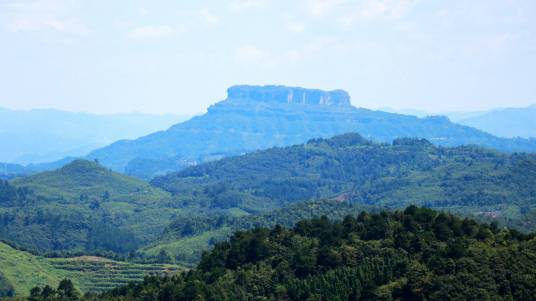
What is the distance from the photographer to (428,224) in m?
62.9

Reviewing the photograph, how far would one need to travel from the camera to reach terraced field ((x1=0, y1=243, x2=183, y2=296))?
328 ft

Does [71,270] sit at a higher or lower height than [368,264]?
lower

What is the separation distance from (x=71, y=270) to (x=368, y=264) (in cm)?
5637

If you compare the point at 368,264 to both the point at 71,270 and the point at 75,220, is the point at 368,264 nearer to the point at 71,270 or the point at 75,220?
the point at 71,270

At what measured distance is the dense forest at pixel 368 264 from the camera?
51688mm

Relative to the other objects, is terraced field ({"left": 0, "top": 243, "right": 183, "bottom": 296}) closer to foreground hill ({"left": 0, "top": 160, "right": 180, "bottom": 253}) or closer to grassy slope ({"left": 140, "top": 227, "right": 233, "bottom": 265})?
grassy slope ({"left": 140, "top": 227, "right": 233, "bottom": 265})

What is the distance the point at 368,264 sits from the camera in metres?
58.7

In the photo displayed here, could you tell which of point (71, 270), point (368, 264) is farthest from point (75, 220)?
point (368, 264)

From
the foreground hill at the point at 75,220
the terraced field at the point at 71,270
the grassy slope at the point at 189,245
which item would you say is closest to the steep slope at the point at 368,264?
the terraced field at the point at 71,270

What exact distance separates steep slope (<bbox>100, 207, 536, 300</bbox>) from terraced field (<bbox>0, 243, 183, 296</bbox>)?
3447 centimetres

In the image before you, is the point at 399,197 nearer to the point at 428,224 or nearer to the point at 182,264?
the point at 182,264

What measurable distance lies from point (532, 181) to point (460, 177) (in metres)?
18.5

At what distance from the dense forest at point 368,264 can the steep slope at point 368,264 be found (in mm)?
59

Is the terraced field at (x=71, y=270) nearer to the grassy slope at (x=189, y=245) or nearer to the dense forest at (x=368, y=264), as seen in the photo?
the grassy slope at (x=189, y=245)
